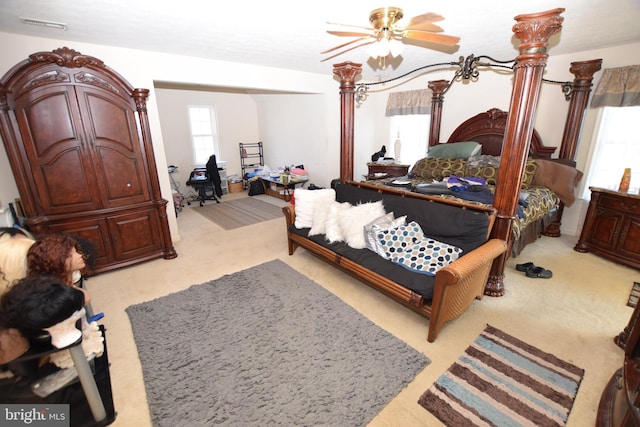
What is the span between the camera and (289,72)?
4.20m

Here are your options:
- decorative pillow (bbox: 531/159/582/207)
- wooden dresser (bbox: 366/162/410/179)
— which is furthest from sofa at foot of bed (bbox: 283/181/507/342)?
decorative pillow (bbox: 531/159/582/207)

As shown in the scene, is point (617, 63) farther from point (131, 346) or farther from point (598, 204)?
point (131, 346)

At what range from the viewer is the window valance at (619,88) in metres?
2.96

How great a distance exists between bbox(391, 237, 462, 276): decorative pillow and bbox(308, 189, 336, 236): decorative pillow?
883 mm

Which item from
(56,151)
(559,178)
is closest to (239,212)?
(56,151)

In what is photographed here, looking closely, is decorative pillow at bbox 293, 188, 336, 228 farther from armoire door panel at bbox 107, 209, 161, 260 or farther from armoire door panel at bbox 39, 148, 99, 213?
armoire door panel at bbox 39, 148, 99, 213

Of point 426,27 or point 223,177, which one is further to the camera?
point 223,177

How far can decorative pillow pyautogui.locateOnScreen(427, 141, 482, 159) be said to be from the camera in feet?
13.0

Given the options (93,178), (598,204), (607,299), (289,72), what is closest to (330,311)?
(607,299)

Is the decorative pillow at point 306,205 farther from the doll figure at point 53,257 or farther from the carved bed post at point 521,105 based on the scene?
the doll figure at point 53,257

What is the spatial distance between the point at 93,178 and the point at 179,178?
3903 millimetres

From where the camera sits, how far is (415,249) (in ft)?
7.57

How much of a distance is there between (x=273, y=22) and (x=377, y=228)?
199 centimetres

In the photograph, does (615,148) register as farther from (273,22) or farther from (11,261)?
(11,261)
